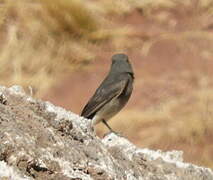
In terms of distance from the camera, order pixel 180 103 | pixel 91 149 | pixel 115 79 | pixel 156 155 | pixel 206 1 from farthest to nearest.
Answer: pixel 206 1 → pixel 180 103 → pixel 115 79 → pixel 156 155 → pixel 91 149

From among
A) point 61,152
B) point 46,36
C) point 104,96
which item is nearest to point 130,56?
point 46,36

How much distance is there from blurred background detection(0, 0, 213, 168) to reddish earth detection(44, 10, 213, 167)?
0.05ft

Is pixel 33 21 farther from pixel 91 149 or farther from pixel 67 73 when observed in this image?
pixel 91 149

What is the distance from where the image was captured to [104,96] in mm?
8211

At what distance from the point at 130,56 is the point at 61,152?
11.2 metres

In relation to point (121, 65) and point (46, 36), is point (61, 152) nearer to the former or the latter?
point (121, 65)

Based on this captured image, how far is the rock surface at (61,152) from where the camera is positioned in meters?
3.05

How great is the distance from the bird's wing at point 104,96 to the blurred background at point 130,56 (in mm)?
2790

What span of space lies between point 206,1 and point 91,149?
1295cm

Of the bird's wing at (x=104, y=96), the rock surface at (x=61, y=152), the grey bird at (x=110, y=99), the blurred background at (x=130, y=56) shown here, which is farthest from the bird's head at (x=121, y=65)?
the rock surface at (x=61, y=152)

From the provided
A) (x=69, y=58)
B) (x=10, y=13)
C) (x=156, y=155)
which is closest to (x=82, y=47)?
(x=69, y=58)

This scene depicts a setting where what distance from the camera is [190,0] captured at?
53.9 feet

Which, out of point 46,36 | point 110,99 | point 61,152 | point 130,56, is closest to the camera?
point 61,152

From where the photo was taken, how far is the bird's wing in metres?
8.07
